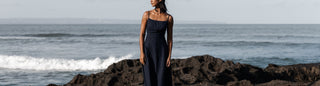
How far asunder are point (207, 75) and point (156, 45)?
338cm

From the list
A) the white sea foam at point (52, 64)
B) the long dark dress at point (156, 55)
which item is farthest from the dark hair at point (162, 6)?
the white sea foam at point (52, 64)

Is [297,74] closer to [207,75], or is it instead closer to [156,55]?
[207,75]

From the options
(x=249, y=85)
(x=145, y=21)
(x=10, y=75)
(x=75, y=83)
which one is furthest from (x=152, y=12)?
(x=10, y=75)

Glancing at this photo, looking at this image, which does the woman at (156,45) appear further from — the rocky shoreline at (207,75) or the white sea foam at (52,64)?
the white sea foam at (52,64)

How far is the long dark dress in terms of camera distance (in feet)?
14.8

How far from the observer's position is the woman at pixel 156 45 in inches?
177

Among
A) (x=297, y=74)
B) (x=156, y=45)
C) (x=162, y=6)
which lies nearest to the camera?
(x=162, y=6)

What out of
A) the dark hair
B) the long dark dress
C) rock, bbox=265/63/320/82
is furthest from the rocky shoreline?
the dark hair

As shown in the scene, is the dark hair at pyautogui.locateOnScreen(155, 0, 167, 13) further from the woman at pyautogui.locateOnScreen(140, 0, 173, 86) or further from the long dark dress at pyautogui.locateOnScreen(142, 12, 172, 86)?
the long dark dress at pyautogui.locateOnScreen(142, 12, 172, 86)

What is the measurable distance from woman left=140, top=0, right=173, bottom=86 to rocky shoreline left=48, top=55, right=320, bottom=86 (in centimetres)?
236

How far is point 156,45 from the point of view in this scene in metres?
4.59

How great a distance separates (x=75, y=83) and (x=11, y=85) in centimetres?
330

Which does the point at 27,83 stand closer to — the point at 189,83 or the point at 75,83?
the point at 75,83

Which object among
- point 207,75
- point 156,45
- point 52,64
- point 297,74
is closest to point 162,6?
point 156,45
